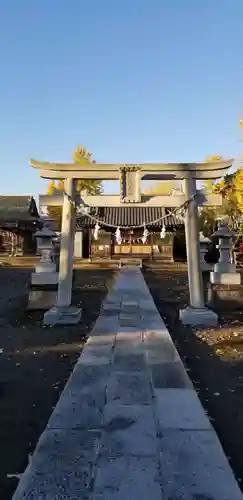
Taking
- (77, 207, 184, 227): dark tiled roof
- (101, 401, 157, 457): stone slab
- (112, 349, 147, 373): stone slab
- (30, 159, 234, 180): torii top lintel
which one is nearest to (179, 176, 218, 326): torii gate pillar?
(30, 159, 234, 180): torii top lintel

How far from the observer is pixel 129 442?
9.01 ft

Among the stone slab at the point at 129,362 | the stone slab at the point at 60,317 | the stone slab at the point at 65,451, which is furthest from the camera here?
the stone slab at the point at 60,317

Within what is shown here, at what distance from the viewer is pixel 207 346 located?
19.6 ft

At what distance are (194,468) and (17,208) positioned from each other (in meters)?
28.7

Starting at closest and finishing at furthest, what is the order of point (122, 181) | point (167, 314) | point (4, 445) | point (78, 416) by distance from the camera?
point (4, 445) → point (78, 416) → point (122, 181) → point (167, 314)

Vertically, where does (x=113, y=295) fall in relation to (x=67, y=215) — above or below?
below

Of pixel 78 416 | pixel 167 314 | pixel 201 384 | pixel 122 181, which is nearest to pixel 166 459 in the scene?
pixel 78 416

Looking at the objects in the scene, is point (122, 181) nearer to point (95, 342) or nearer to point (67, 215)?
point (67, 215)

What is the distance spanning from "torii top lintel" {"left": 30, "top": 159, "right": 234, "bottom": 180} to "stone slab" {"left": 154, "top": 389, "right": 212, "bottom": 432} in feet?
15.5

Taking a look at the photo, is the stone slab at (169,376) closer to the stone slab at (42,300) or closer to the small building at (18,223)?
the stone slab at (42,300)

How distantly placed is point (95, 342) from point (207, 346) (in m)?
1.87

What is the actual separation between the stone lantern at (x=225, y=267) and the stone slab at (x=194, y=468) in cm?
875

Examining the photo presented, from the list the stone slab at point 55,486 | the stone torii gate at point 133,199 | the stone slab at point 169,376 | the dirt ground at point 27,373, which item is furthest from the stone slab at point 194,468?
the stone torii gate at point 133,199

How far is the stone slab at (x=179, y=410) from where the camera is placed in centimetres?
306
